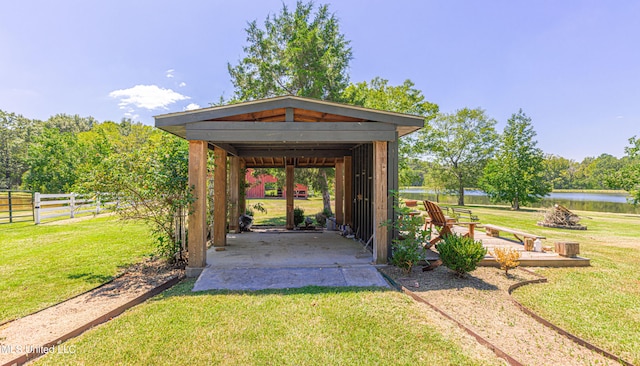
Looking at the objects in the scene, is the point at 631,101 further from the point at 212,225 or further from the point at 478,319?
the point at 212,225

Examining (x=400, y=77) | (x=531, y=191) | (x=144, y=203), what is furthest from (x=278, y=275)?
(x=531, y=191)

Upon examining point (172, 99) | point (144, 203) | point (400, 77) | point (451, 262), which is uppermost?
point (172, 99)

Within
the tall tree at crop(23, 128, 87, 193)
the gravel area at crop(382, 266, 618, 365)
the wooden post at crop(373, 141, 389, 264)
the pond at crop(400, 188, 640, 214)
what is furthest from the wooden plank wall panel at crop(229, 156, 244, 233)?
the tall tree at crop(23, 128, 87, 193)

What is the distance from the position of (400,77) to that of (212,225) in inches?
593

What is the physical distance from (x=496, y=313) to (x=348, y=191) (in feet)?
18.3

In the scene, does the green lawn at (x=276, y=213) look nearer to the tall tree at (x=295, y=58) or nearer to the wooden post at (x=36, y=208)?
the tall tree at (x=295, y=58)

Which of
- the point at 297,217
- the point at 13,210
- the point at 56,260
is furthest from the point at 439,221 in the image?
the point at 13,210

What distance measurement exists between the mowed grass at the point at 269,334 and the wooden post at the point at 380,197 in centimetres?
125

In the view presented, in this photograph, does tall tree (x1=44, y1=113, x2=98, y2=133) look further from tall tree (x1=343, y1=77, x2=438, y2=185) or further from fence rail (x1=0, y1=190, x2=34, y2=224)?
tall tree (x1=343, y1=77, x2=438, y2=185)

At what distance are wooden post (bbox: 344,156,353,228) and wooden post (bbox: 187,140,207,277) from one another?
466 centimetres

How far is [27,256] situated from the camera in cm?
555

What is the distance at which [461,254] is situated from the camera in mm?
4164

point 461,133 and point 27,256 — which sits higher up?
point 461,133

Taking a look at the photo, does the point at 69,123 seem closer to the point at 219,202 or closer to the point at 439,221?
→ the point at 219,202
